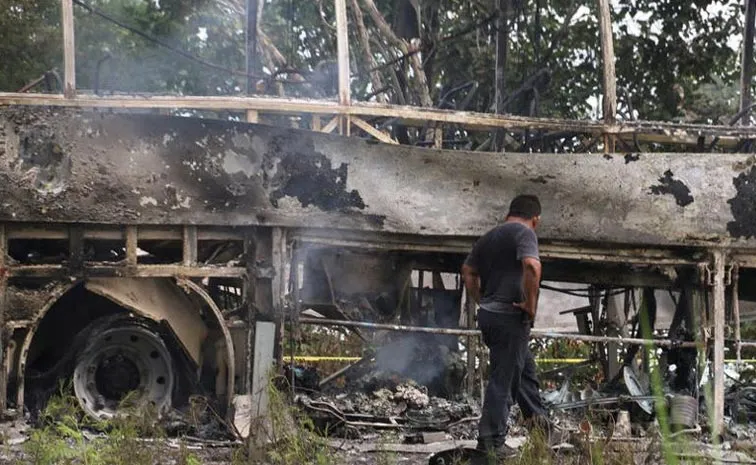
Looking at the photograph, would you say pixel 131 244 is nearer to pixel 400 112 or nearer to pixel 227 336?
pixel 227 336

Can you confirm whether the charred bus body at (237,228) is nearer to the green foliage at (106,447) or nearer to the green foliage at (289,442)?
the green foliage at (106,447)

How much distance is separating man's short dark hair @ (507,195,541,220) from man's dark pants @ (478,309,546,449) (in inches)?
24.5

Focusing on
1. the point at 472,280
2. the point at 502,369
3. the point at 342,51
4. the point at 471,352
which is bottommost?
the point at 471,352

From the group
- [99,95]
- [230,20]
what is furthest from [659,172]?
[230,20]

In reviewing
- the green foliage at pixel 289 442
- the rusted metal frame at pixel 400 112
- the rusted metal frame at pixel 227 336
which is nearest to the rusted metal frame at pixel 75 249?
the rusted metal frame at pixel 227 336

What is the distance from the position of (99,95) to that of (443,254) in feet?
10.1

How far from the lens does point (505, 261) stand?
6660 mm

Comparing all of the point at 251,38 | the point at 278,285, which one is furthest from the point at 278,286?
the point at 251,38

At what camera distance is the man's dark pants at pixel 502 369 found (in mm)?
6371

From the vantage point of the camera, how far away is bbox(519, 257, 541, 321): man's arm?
21.0 feet

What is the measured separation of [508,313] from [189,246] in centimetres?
257

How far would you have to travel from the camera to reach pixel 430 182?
843 centimetres

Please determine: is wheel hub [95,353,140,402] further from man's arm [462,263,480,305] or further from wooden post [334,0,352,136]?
man's arm [462,263,480,305]

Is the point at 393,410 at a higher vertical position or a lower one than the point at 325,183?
lower
